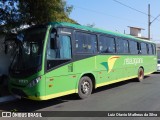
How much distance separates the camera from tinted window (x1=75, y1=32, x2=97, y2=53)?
29.6ft

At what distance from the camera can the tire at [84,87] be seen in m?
8.98

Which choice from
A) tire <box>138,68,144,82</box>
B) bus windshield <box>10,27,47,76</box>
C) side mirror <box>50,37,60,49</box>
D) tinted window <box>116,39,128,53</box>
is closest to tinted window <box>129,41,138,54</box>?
tinted window <box>116,39,128,53</box>

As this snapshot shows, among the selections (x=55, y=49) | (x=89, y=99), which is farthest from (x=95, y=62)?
(x=55, y=49)

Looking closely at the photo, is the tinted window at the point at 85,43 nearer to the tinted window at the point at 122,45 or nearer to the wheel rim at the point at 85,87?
the wheel rim at the point at 85,87

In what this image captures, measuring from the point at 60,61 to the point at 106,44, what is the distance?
11.6ft

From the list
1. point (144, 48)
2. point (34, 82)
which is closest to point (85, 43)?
point (34, 82)

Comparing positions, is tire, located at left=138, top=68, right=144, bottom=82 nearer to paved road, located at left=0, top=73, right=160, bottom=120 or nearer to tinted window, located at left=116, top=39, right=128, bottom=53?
tinted window, located at left=116, top=39, right=128, bottom=53

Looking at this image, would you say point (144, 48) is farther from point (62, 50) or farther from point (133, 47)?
point (62, 50)

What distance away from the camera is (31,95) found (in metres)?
7.36

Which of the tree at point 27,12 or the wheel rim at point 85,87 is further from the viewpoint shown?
the tree at point 27,12

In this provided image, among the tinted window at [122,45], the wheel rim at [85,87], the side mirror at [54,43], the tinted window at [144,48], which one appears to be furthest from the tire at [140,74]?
the side mirror at [54,43]

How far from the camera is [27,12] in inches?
417

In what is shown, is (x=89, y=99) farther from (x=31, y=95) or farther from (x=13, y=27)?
(x=13, y=27)

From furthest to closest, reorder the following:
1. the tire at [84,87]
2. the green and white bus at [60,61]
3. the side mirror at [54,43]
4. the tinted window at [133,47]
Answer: the tinted window at [133,47] → the tire at [84,87] → the side mirror at [54,43] → the green and white bus at [60,61]
